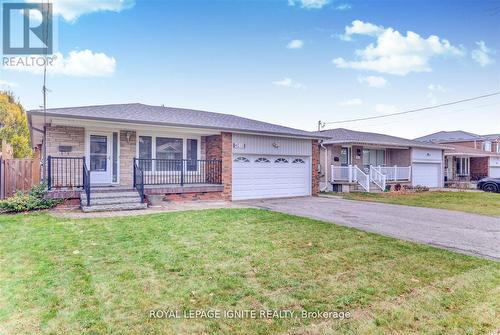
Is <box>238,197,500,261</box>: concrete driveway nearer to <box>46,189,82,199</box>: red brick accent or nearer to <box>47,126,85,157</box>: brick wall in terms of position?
<box>46,189,82,199</box>: red brick accent

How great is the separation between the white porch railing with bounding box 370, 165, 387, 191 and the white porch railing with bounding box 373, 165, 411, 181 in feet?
2.18

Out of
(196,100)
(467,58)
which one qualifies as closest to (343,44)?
(467,58)

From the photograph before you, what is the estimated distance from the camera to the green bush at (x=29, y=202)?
8570 millimetres

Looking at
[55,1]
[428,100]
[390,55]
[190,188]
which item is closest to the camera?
[55,1]

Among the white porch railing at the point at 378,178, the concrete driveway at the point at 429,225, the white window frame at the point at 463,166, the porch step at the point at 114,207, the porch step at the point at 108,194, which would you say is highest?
the white window frame at the point at 463,166

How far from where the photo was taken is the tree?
78.4 feet

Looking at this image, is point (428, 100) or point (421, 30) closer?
point (421, 30)

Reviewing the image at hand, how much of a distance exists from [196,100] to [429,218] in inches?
731

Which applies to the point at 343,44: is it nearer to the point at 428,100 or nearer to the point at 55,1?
the point at 55,1

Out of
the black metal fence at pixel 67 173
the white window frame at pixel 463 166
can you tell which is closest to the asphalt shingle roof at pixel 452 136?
the white window frame at pixel 463 166

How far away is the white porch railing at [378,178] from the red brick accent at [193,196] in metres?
11.0

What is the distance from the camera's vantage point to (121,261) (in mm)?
4543

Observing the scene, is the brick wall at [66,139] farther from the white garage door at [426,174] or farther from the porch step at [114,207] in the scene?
the white garage door at [426,174]

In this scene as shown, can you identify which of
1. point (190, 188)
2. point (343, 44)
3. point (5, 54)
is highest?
point (343, 44)
